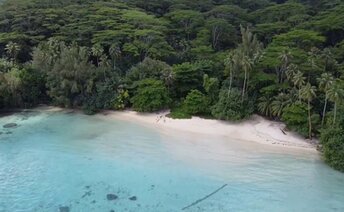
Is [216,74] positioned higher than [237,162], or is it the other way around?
[216,74]

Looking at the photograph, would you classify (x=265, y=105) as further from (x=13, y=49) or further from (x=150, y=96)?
(x=13, y=49)

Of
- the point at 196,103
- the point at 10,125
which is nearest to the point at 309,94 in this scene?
the point at 196,103

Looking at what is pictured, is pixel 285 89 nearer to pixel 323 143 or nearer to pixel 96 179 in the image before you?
pixel 323 143

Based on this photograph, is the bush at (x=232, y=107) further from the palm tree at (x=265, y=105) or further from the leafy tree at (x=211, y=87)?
the leafy tree at (x=211, y=87)

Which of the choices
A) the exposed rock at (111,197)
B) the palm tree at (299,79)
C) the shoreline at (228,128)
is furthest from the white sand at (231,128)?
the exposed rock at (111,197)

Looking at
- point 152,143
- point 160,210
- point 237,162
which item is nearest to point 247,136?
point 237,162
